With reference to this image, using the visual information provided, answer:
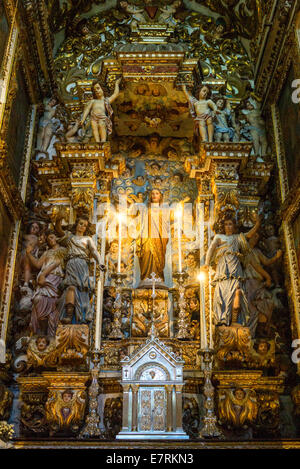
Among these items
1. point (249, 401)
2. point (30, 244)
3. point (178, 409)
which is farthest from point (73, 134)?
point (249, 401)

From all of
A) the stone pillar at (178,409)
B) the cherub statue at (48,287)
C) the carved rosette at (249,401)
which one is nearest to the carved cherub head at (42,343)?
the cherub statue at (48,287)

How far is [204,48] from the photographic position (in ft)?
Result: 40.4

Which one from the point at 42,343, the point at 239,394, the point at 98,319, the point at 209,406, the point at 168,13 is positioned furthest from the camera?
the point at 168,13

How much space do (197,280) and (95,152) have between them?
111 inches

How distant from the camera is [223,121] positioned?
1084cm

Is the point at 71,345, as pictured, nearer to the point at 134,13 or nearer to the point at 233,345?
the point at 233,345

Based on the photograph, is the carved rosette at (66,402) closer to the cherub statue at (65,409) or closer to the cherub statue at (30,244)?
the cherub statue at (65,409)

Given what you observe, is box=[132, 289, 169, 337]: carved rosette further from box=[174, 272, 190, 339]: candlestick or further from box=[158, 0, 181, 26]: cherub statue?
box=[158, 0, 181, 26]: cherub statue

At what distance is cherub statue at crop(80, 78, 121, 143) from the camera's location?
1054 centimetres

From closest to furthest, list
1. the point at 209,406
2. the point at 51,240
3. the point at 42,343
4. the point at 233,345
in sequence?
the point at 209,406 → the point at 233,345 → the point at 42,343 → the point at 51,240

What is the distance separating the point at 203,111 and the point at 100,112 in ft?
6.12

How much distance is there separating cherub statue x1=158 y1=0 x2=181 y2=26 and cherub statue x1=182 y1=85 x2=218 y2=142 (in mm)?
2257
